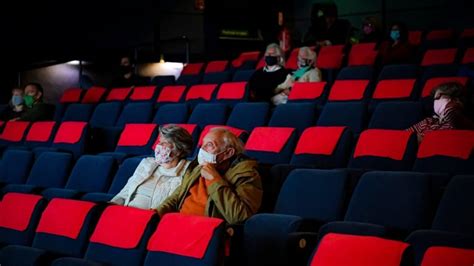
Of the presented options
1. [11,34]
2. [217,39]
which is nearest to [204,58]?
[217,39]

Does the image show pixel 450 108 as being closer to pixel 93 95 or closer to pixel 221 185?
pixel 221 185

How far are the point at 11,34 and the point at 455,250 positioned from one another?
5.26 meters

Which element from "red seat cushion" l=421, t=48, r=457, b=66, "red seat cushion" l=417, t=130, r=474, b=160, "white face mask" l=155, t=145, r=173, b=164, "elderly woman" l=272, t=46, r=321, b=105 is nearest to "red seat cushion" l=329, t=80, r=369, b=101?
"elderly woman" l=272, t=46, r=321, b=105

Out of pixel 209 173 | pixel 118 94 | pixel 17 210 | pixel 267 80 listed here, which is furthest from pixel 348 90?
pixel 118 94

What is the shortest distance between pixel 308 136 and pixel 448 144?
0.60 m

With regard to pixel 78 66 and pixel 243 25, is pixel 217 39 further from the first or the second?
pixel 78 66

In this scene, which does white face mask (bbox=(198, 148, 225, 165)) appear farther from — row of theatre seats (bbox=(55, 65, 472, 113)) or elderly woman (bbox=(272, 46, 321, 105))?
elderly woman (bbox=(272, 46, 321, 105))

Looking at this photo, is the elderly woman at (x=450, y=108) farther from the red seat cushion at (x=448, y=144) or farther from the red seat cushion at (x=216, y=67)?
the red seat cushion at (x=216, y=67)

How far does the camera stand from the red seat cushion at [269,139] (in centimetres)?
284

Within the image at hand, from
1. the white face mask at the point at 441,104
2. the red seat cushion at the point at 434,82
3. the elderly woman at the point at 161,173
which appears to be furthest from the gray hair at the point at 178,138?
the red seat cushion at the point at 434,82

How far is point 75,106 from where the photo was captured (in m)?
4.72

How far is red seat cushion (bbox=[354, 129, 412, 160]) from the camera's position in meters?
2.43

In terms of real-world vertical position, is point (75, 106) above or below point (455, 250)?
below

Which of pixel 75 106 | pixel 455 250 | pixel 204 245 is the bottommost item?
pixel 75 106
